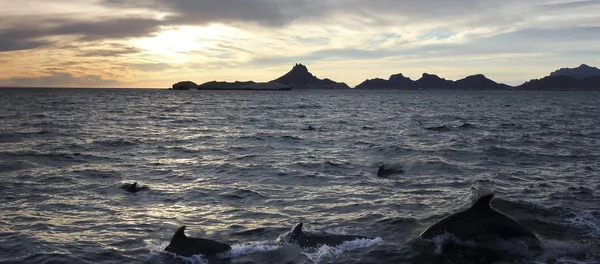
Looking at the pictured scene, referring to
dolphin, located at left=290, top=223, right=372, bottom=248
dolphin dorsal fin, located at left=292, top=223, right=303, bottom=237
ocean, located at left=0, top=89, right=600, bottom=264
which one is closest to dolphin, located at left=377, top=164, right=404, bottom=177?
ocean, located at left=0, top=89, right=600, bottom=264

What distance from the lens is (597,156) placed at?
1065 inches

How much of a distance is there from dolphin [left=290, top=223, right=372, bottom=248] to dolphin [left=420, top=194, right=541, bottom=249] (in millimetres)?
2461

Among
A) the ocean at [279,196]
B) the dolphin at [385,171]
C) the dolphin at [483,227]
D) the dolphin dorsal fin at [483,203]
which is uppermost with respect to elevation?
the dolphin dorsal fin at [483,203]

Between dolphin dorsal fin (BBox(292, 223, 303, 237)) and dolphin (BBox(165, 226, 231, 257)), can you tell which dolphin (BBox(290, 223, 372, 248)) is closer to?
dolphin dorsal fin (BBox(292, 223, 303, 237))

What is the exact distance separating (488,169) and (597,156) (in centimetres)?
860

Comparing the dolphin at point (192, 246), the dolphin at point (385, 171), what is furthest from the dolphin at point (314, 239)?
the dolphin at point (385, 171)

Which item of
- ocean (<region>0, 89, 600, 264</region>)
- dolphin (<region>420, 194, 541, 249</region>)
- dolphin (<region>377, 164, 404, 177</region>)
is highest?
dolphin (<region>420, 194, 541, 249</region>)

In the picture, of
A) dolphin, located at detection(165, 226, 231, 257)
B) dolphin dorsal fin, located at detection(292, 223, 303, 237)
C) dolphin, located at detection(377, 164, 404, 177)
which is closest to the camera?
dolphin, located at detection(165, 226, 231, 257)

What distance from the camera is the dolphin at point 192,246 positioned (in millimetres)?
11648

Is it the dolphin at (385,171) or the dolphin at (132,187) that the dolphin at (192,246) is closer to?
the dolphin at (132,187)

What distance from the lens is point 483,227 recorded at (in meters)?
12.0

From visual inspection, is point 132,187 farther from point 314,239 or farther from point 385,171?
point 385,171

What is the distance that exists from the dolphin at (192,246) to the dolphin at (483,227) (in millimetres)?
5689

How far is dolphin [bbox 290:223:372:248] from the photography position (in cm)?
1240
